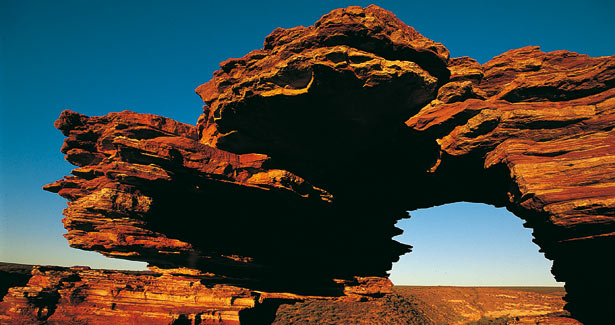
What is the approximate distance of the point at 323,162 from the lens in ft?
70.6

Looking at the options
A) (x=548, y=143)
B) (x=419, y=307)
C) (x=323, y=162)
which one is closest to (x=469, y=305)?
(x=419, y=307)

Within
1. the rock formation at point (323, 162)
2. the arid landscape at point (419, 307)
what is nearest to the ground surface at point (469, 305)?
the arid landscape at point (419, 307)

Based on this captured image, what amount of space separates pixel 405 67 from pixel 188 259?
1753cm

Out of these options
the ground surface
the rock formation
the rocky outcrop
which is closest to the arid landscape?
the ground surface

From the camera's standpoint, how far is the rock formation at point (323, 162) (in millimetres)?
14594

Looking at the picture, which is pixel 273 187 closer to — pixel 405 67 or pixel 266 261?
pixel 266 261

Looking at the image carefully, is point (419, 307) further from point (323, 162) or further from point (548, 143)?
point (548, 143)

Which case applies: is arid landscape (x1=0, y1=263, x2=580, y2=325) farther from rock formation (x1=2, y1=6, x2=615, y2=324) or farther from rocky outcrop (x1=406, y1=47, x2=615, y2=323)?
rocky outcrop (x1=406, y1=47, x2=615, y2=323)

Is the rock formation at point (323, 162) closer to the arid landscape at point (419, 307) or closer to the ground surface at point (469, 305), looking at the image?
the arid landscape at point (419, 307)

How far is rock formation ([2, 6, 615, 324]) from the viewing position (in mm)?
14594

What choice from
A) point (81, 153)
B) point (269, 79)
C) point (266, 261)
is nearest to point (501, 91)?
point (269, 79)

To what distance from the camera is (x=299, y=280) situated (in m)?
22.3

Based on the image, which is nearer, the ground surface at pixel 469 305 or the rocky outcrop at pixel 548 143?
the rocky outcrop at pixel 548 143

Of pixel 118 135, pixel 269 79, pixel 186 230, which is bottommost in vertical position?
pixel 186 230
